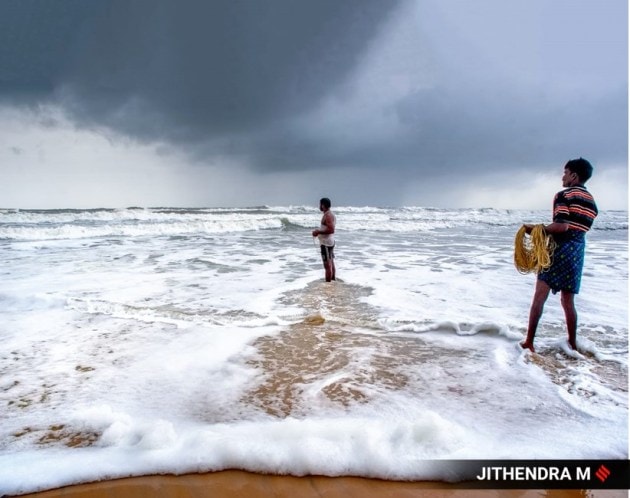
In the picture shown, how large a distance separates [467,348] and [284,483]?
286 cm

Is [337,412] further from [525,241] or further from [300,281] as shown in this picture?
[300,281]

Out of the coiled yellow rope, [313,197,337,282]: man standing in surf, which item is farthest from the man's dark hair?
the coiled yellow rope

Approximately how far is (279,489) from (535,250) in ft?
11.3

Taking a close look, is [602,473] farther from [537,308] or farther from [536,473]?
[537,308]

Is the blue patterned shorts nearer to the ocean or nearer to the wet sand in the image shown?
the ocean

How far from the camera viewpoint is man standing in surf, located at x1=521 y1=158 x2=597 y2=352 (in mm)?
3924

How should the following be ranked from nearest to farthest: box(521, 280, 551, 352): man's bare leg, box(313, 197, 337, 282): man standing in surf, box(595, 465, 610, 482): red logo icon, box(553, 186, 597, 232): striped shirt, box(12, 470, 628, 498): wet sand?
box(12, 470, 628, 498): wet sand
box(595, 465, 610, 482): red logo icon
box(553, 186, 597, 232): striped shirt
box(521, 280, 551, 352): man's bare leg
box(313, 197, 337, 282): man standing in surf

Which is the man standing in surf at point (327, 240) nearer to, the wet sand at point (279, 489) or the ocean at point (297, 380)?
the ocean at point (297, 380)

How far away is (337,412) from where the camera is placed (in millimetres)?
2951

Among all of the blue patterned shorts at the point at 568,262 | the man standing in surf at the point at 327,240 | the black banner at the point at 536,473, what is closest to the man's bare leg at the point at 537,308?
the blue patterned shorts at the point at 568,262

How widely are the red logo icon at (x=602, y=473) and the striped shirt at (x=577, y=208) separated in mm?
2354

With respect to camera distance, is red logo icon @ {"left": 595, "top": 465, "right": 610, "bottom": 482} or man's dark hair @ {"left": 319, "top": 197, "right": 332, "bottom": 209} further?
man's dark hair @ {"left": 319, "top": 197, "right": 332, "bottom": 209}

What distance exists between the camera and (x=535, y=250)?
13.6 feet

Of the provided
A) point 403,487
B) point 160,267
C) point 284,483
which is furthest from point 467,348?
point 160,267
